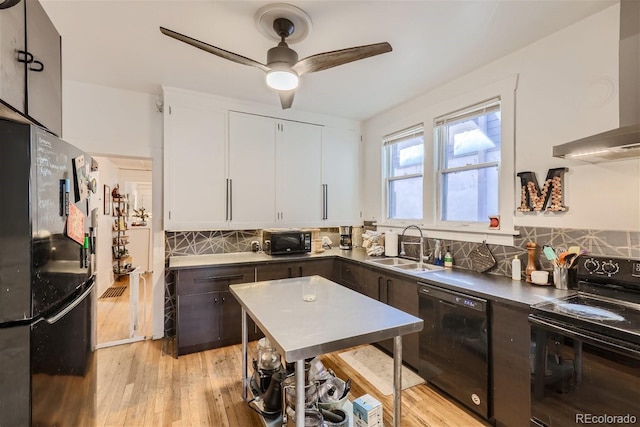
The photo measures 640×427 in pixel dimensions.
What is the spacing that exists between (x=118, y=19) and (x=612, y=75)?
3219 millimetres

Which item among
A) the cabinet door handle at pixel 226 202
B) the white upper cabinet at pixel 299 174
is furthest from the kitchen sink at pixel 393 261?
the cabinet door handle at pixel 226 202

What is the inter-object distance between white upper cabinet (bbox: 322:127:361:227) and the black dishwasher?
1902mm

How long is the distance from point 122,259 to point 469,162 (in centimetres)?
690

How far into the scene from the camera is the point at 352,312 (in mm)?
1564

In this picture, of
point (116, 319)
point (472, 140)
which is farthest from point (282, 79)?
point (116, 319)

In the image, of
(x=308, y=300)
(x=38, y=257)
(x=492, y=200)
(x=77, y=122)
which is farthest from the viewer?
(x=77, y=122)

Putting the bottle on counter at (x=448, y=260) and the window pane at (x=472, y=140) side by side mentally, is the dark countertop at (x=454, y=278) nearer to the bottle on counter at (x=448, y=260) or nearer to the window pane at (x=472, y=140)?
the bottle on counter at (x=448, y=260)

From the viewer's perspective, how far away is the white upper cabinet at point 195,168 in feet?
10.1

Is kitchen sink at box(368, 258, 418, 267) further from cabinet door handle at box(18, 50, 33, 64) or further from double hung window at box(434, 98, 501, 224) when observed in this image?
cabinet door handle at box(18, 50, 33, 64)

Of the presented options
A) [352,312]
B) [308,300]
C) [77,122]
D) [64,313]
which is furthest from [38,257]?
[77,122]

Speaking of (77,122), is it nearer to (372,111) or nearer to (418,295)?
(372,111)

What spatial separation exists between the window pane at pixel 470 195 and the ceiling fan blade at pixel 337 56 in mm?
1562

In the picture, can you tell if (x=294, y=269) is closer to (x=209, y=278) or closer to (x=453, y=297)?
(x=209, y=278)

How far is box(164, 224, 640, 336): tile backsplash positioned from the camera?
71.0 inches
